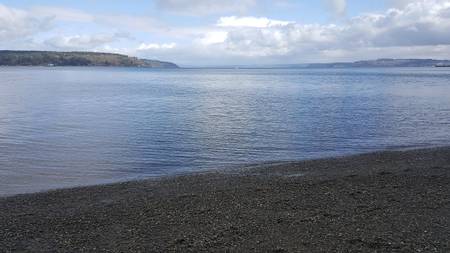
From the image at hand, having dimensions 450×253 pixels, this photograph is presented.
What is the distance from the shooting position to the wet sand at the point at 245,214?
A: 429 inches

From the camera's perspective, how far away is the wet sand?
10.9 m

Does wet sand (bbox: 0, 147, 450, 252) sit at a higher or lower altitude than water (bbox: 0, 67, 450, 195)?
higher

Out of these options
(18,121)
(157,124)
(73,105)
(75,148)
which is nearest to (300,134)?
(157,124)

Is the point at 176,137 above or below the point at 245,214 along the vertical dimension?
below

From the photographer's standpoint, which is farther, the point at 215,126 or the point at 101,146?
the point at 215,126

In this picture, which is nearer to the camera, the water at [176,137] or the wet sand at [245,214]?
the wet sand at [245,214]

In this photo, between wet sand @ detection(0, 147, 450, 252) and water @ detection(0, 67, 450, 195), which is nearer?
wet sand @ detection(0, 147, 450, 252)

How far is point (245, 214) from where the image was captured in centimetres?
1311

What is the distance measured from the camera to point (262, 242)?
429 inches

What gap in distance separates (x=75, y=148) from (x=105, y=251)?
1855 cm

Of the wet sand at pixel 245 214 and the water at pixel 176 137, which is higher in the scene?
the wet sand at pixel 245 214

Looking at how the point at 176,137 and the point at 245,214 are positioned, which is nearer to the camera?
the point at 245,214

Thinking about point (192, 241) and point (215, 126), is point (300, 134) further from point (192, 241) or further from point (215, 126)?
point (192, 241)

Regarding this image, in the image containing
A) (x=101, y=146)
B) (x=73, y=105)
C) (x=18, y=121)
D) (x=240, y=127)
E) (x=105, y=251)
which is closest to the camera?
(x=105, y=251)
